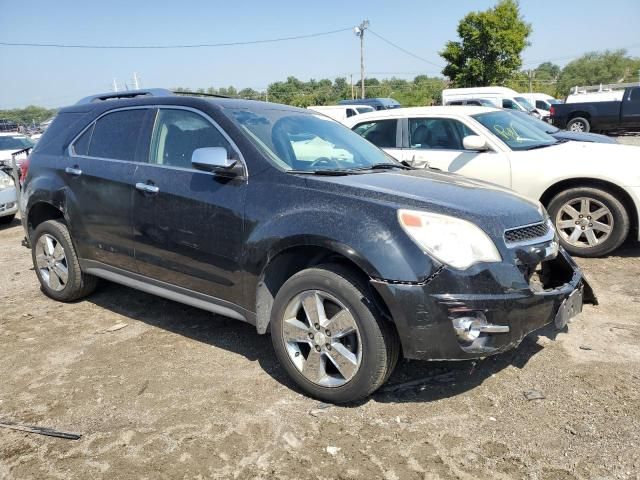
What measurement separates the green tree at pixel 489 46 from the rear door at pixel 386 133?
34.1 meters

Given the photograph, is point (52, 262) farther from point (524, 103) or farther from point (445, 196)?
point (524, 103)

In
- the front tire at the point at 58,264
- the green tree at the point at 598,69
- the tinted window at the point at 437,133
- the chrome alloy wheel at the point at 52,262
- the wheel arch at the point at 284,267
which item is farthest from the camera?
the green tree at the point at 598,69

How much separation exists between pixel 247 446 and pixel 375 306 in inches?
37.8

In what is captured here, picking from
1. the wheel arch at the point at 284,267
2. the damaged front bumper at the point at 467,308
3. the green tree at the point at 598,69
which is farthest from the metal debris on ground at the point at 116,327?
the green tree at the point at 598,69

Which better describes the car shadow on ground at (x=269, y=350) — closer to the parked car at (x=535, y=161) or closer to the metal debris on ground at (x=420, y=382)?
the metal debris on ground at (x=420, y=382)

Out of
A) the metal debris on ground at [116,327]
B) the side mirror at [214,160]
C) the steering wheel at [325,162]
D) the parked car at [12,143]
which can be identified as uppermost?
the side mirror at [214,160]

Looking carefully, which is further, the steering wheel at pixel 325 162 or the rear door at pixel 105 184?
the rear door at pixel 105 184

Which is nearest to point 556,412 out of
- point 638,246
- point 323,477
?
point 323,477

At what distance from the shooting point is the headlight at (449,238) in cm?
269

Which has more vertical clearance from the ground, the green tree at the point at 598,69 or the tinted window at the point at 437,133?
the green tree at the point at 598,69

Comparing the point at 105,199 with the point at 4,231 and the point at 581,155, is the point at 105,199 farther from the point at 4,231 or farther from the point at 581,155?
the point at 4,231

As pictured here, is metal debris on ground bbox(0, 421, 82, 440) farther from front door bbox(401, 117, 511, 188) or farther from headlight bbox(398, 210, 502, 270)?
front door bbox(401, 117, 511, 188)

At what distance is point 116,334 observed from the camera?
4.19 metres

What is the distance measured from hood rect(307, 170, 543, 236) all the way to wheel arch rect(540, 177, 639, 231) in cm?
269
